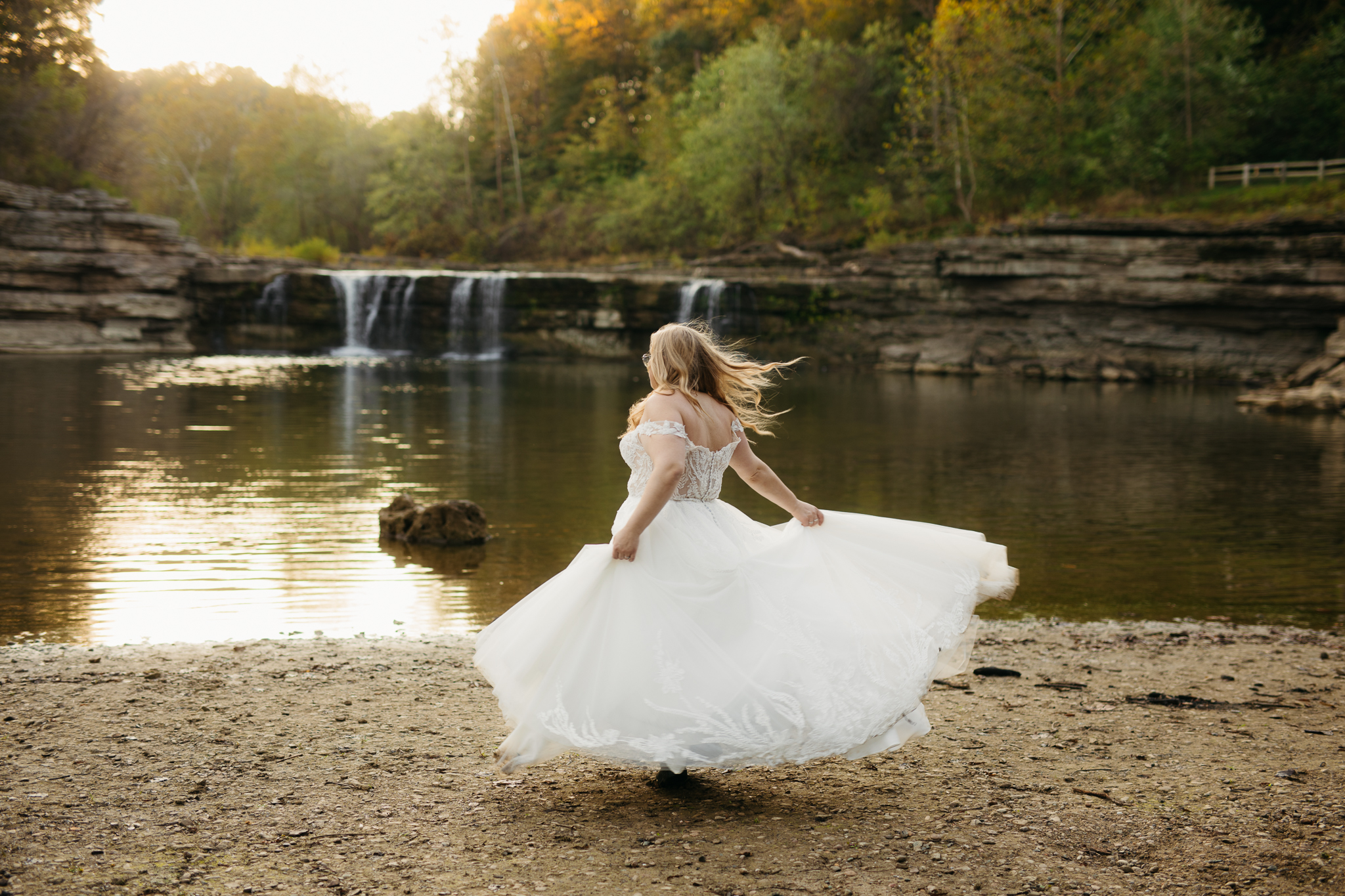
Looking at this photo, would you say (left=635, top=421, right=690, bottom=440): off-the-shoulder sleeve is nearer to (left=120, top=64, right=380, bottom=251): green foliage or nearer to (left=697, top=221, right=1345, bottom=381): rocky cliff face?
(left=697, top=221, right=1345, bottom=381): rocky cliff face

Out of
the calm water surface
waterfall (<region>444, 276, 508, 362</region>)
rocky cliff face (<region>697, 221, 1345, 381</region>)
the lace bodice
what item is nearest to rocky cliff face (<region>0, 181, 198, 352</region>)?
waterfall (<region>444, 276, 508, 362</region>)

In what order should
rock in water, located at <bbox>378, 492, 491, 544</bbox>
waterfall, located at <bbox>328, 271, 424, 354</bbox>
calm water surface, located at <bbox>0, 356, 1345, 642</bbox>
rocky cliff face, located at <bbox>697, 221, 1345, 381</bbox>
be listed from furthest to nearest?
waterfall, located at <bbox>328, 271, 424, 354</bbox>
rocky cliff face, located at <bbox>697, 221, 1345, 381</bbox>
rock in water, located at <bbox>378, 492, 491, 544</bbox>
calm water surface, located at <bbox>0, 356, 1345, 642</bbox>

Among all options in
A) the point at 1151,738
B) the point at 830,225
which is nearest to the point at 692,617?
the point at 1151,738

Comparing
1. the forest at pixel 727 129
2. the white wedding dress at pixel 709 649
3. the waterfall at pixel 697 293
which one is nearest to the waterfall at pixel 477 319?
the waterfall at pixel 697 293

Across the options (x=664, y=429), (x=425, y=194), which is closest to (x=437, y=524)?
(x=664, y=429)

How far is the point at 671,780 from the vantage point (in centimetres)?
428

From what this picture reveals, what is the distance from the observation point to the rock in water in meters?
10.4

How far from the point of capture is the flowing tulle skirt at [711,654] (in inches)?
145

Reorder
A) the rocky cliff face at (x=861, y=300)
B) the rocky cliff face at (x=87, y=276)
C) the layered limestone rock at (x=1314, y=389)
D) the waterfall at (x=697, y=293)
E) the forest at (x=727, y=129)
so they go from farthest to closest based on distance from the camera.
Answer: the forest at (x=727, y=129) → the waterfall at (x=697, y=293) → the rocky cliff face at (x=87, y=276) → the rocky cliff face at (x=861, y=300) → the layered limestone rock at (x=1314, y=389)

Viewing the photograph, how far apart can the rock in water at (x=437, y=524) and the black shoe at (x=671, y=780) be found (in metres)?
6.58

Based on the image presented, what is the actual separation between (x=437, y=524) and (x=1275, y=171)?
45458 mm

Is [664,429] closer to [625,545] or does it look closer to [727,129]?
[625,545]

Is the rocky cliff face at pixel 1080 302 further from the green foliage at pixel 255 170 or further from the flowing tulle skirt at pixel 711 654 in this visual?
the green foliage at pixel 255 170

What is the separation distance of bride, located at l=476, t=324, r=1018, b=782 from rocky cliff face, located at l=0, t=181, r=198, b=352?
135 ft
